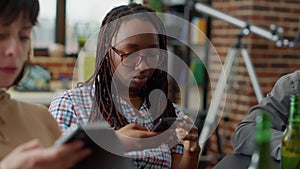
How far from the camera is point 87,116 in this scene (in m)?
1.42

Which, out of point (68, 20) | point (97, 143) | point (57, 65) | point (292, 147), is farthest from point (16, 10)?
point (68, 20)

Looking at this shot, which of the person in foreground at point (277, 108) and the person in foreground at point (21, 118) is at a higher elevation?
the person in foreground at point (21, 118)

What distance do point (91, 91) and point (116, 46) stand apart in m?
0.17

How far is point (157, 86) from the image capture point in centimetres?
154

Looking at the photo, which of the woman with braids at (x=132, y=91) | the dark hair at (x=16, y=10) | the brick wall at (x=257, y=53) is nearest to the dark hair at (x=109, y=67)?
the woman with braids at (x=132, y=91)

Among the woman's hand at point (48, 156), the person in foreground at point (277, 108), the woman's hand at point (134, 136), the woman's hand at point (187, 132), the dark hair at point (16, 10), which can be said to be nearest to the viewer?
the woman's hand at point (48, 156)

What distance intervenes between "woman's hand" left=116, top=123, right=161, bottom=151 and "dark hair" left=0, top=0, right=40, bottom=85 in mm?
372

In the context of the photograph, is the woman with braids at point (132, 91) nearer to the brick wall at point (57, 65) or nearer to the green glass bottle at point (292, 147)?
the green glass bottle at point (292, 147)

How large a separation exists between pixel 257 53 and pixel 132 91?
7.85 ft

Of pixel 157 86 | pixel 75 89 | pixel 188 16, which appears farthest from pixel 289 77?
pixel 188 16

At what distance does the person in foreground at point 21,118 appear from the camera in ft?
2.06

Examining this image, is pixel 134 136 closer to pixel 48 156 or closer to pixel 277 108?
pixel 48 156

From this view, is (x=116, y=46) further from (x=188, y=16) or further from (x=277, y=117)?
(x=188, y=16)

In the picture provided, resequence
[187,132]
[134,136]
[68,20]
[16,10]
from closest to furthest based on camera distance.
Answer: [16,10], [134,136], [187,132], [68,20]
